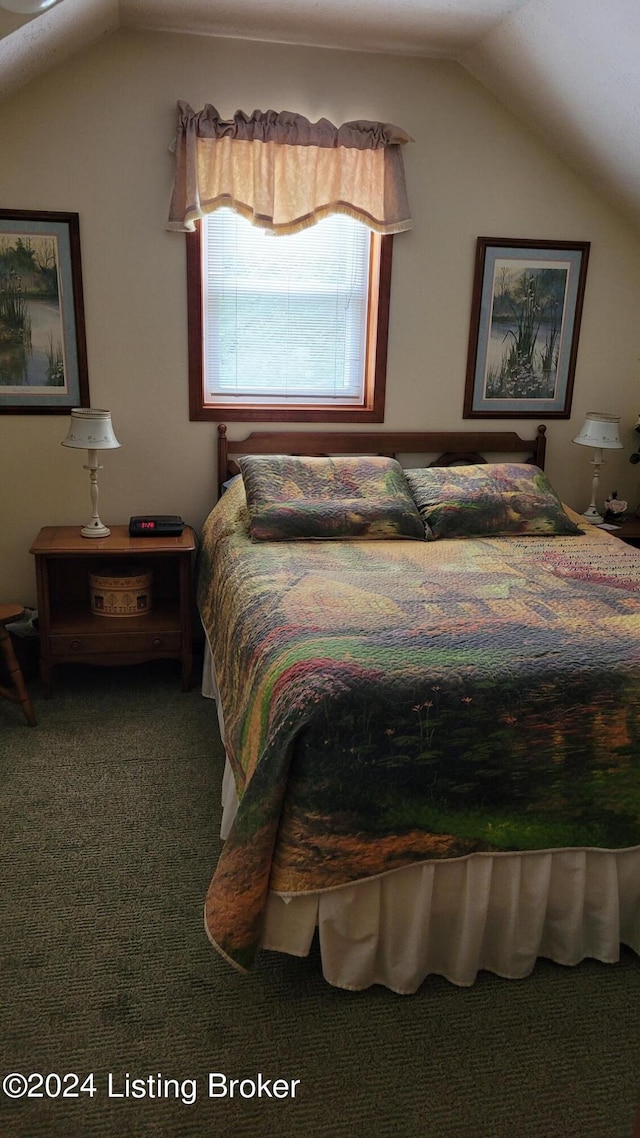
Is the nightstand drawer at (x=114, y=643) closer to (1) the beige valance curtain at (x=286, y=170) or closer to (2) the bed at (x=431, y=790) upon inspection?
(2) the bed at (x=431, y=790)

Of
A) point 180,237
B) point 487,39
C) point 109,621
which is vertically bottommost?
point 109,621

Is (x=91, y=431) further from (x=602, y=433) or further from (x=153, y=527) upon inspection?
(x=602, y=433)

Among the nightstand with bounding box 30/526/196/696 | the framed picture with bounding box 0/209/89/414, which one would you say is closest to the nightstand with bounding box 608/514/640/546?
the nightstand with bounding box 30/526/196/696

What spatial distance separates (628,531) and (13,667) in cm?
273

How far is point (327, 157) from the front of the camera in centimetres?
340

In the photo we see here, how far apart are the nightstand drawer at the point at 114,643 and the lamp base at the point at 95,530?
417 mm

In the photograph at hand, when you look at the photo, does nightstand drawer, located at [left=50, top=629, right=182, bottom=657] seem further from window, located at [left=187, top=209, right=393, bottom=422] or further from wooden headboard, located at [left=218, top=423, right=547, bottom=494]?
window, located at [left=187, top=209, right=393, bottom=422]

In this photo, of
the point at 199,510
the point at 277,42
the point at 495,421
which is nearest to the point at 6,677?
the point at 199,510

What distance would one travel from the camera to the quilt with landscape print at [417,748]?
1760 mm

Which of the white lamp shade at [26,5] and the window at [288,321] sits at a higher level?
the white lamp shade at [26,5]

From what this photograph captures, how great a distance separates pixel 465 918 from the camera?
1.86 m

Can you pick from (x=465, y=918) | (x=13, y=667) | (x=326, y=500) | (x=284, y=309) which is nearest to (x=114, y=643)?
(x=13, y=667)

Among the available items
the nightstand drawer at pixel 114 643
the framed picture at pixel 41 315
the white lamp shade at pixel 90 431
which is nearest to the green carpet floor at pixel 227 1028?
the nightstand drawer at pixel 114 643

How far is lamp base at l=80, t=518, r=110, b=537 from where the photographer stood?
11.1 feet
